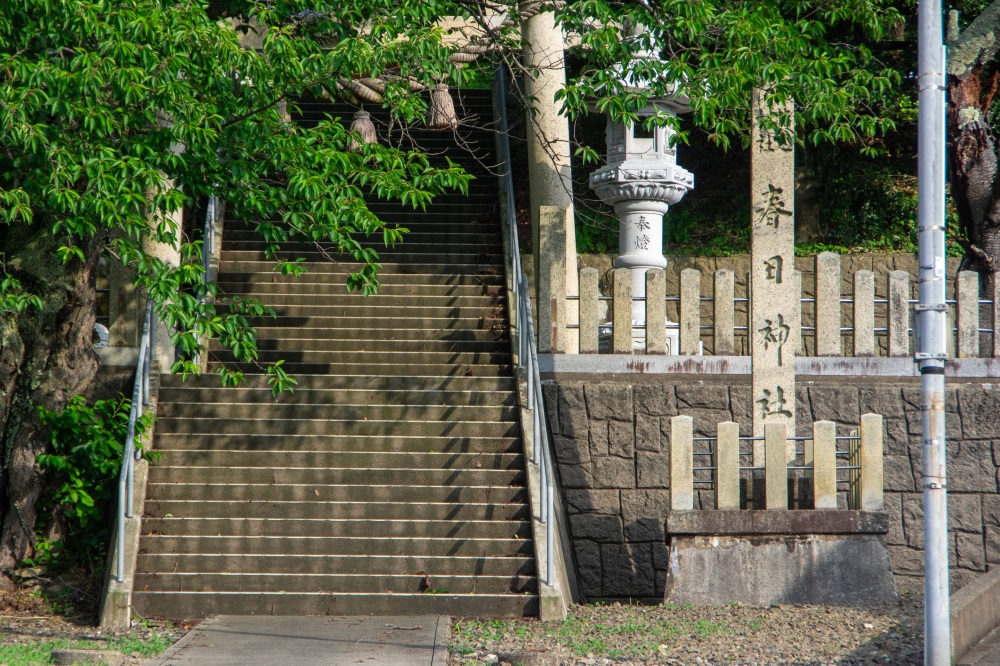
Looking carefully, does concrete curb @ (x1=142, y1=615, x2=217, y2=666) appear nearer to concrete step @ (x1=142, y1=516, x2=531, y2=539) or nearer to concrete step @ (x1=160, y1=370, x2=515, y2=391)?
concrete step @ (x1=142, y1=516, x2=531, y2=539)

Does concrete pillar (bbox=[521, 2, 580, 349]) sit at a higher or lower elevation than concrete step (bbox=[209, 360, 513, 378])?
higher

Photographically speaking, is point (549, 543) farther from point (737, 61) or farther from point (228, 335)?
point (737, 61)

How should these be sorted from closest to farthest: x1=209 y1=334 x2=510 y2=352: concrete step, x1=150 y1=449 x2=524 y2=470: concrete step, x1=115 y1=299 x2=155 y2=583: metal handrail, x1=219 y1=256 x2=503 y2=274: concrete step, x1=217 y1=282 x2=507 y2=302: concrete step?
x1=115 y1=299 x2=155 y2=583: metal handrail, x1=150 y1=449 x2=524 y2=470: concrete step, x1=209 y1=334 x2=510 y2=352: concrete step, x1=217 y1=282 x2=507 y2=302: concrete step, x1=219 y1=256 x2=503 y2=274: concrete step

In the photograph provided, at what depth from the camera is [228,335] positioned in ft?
26.3

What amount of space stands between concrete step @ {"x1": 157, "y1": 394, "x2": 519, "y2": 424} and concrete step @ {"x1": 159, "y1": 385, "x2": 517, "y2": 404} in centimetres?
8

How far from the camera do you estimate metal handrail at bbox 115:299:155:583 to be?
26.6ft

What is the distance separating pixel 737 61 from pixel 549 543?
3.94 metres

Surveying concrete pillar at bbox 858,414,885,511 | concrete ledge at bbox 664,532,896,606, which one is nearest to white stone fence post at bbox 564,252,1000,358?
concrete pillar at bbox 858,414,885,511

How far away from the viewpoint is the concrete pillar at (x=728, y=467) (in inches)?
340

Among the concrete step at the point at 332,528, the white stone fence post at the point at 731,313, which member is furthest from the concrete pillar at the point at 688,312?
Result: the concrete step at the point at 332,528

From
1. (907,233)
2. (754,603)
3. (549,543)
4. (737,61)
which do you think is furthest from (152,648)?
(907,233)

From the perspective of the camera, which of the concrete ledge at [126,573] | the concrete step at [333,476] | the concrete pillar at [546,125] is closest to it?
the concrete ledge at [126,573]

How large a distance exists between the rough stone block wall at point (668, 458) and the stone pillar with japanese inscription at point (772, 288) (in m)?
0.79

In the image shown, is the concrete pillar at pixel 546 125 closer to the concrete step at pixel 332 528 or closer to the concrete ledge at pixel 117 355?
the concrete step at pixel 332 528
